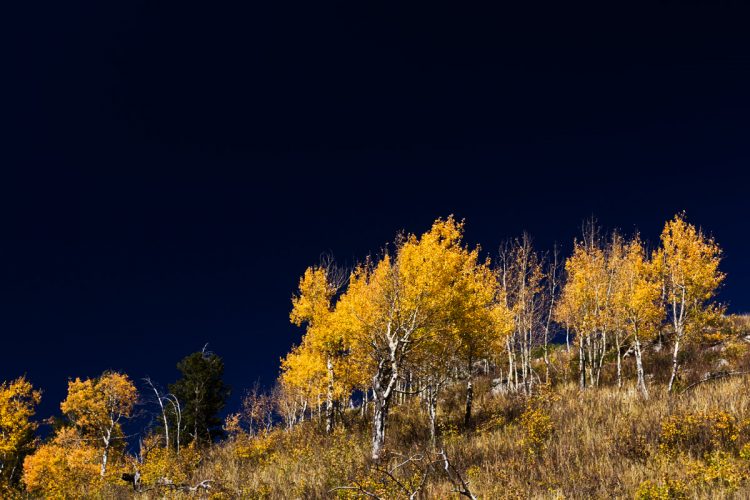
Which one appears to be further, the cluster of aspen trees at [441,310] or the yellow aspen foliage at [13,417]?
the yellow aspen foliage at [13,417]

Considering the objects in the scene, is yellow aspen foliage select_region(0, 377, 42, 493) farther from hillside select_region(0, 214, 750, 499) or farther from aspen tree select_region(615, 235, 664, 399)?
aspen tree select_region(615, 235, 664, 399)

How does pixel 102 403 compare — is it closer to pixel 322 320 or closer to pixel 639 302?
pixel 322 320

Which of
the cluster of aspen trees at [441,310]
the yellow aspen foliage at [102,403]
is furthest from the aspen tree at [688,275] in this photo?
the yellow aspen foliage at [102,403]

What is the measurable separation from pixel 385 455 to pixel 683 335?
14882 millimetres

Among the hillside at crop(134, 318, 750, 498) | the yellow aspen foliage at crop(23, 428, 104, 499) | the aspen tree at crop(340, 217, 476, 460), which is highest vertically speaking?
the aspen tree at crop(340, 217, 476, 460)

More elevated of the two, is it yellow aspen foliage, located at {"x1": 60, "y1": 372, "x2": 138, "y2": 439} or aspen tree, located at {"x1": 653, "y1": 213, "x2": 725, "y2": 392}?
aspen tree, located at {"x1": 653, "y1": 213, "x2": 725, "y2": 392}

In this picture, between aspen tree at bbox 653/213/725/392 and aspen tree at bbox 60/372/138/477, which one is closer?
aspen tree at bbox 653/213/725/392

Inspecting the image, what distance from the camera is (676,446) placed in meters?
9.03

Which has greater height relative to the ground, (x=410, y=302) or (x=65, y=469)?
(x=410, y=302)

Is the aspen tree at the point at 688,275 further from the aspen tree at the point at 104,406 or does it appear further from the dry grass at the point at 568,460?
the aspen tree at the point at 104,406

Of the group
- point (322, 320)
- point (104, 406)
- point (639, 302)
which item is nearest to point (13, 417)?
point (104, 406)

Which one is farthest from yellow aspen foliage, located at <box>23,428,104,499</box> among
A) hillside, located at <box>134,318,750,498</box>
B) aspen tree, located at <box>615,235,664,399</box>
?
aspen tree, located at <box>615,235,664,399</box>

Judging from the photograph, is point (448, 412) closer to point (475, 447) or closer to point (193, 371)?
point (475, 447)

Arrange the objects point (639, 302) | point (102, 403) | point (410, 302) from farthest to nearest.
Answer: point (102, 403), point (639, 302), point (410, 302)
